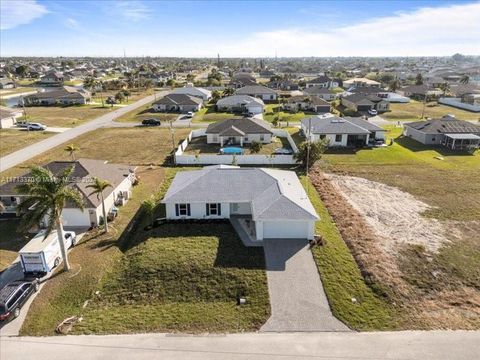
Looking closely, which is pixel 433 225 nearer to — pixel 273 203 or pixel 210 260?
pixel 273 203

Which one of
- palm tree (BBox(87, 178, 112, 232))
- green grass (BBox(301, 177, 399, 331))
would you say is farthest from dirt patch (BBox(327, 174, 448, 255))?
palm tree (BBox(87, 178, 112, 232))

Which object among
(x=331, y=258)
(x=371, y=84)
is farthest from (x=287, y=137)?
(x=371, y=84)

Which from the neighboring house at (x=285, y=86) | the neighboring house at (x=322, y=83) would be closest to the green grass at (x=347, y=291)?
the neighboring house at (x=285, y=86)

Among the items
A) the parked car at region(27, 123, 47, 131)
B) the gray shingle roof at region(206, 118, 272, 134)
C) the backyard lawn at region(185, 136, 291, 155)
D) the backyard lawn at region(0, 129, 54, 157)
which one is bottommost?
the backyard lawn at region(185, 136, 291, 155)

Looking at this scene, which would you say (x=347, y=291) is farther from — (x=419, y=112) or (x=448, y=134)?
(x=419, y=112)

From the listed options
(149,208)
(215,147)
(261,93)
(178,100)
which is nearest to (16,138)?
(215,147)

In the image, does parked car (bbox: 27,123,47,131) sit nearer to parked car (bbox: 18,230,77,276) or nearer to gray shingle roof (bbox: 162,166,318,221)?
gray shingle roof (bbox: 162,166,318,221)
